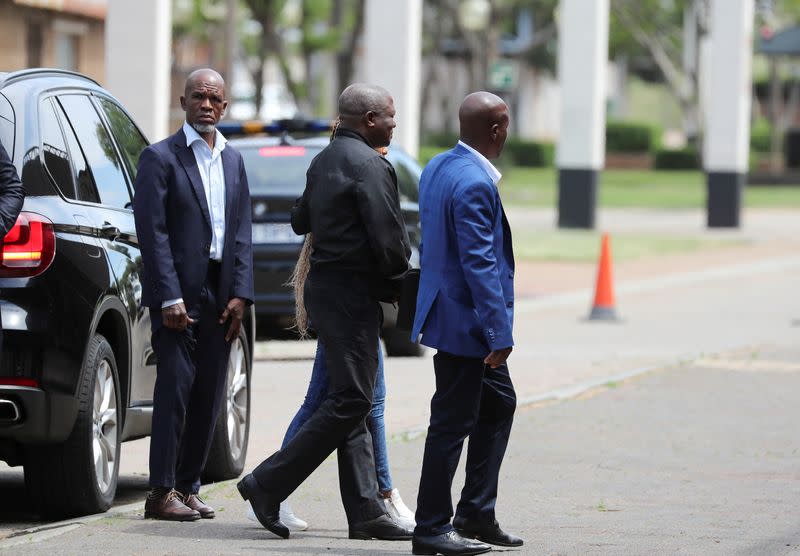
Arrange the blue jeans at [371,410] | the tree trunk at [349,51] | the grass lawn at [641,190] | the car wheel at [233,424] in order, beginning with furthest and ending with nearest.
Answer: the grass lawn at [641,190], the tree trunk at [349,51], the car wheel at [233,424], the blue jeans at [371,410]

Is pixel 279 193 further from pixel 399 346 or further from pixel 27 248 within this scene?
pixel 27 248

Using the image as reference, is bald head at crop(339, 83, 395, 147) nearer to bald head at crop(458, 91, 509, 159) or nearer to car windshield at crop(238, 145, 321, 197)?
bald head at crop(458, 91, 509, 159)

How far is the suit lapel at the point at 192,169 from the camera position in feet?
24.1

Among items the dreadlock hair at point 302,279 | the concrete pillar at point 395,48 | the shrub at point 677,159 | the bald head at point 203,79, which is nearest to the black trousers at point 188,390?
the dreadlock hair at point 302,279

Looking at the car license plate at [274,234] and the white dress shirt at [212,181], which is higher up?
the white dress shirt at [212,181]

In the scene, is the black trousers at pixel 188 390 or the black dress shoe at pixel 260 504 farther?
the black trousers at pixel 188 390

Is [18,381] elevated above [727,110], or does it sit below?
below

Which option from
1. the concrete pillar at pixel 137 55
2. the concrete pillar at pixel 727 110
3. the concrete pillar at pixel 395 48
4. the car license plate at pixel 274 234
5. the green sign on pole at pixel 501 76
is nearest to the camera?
the car license plate at pixel 274 234

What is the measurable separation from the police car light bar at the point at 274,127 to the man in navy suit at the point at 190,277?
21.7ft

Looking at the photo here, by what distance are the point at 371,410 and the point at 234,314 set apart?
0.69 meters

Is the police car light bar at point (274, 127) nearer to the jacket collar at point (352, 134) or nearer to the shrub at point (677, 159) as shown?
the jacket collar at point (352, 134)

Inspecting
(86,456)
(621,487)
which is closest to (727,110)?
(621,487)

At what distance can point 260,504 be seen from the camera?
704 centimetres

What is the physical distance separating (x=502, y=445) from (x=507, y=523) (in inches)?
35.9
